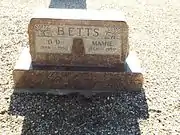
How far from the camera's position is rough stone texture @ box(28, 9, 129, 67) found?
4.53 meters

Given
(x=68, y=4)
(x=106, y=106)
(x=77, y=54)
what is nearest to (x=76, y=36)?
(x=77, y=54)

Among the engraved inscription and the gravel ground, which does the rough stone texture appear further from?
the gravel ground

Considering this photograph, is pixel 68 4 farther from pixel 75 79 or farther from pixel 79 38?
pixel 75 79

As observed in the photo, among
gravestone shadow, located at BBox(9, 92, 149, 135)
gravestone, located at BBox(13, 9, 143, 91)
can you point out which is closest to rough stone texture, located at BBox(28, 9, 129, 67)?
gravestone, located at BBox(13, 9, 143, 91)

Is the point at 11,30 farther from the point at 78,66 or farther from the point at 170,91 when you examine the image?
the point at 170,91

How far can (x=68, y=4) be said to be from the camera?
7.79 metres

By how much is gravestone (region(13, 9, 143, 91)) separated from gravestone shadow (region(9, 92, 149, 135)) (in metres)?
0.17

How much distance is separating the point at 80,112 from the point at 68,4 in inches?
154

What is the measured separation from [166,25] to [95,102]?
2.99 meters

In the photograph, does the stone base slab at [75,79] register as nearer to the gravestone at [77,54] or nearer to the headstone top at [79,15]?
the gravestone at [77,54]

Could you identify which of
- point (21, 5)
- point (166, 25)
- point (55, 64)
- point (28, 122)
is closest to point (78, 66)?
point (55, 64)

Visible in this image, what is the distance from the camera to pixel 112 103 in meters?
4.52

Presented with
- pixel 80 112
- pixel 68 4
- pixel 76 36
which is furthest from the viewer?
pixel 68 4

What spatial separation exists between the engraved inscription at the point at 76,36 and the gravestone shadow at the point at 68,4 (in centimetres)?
304
